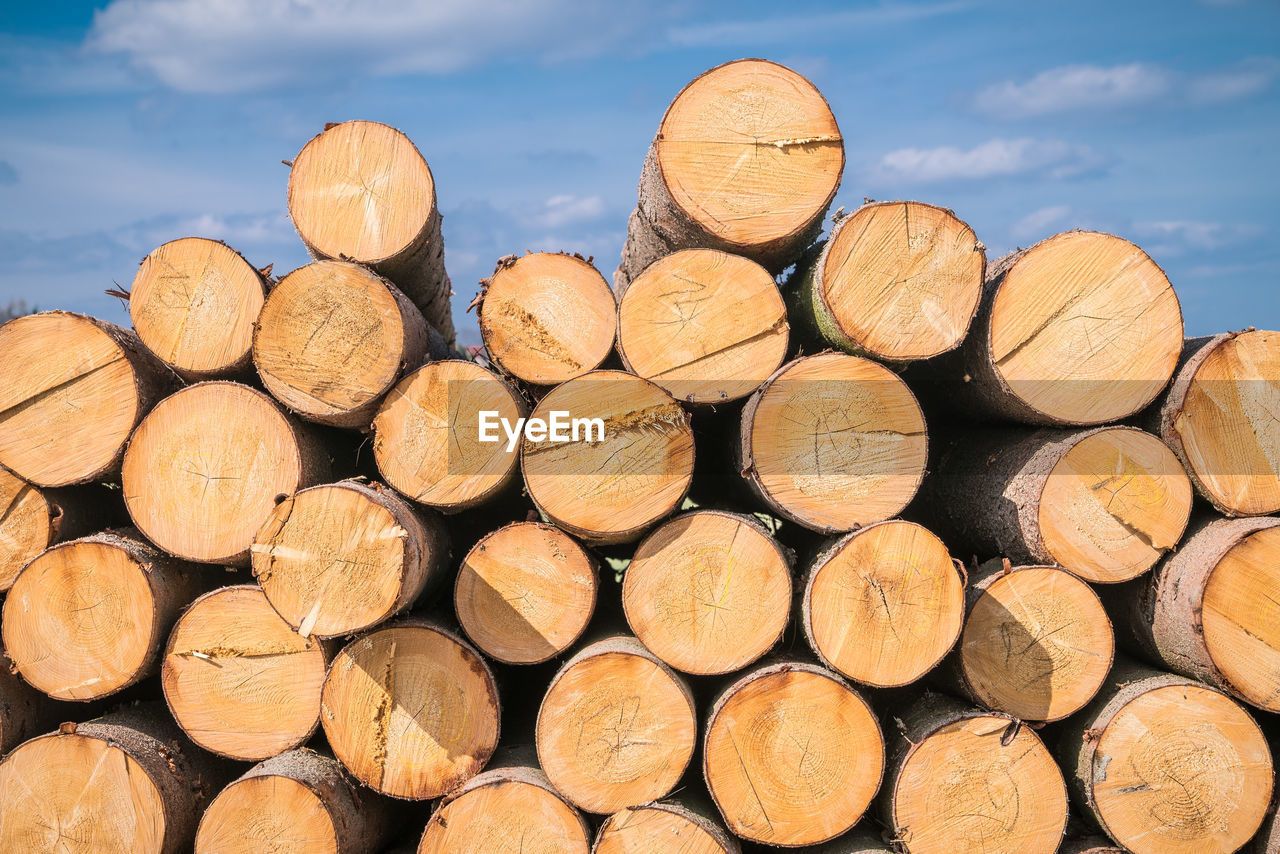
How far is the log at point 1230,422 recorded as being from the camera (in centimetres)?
315

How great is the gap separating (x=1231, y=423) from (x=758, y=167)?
2.15 metres

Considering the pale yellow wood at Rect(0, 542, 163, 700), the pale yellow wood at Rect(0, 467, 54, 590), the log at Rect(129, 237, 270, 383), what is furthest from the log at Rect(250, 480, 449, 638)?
the pale yellow wood at Rect(0, 467, 54, 590)

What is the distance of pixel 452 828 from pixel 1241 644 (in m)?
3.04

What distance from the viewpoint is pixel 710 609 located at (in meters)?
2.92

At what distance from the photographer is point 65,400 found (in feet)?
11.0

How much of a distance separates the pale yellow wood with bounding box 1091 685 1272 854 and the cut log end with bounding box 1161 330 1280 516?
31.6 inches

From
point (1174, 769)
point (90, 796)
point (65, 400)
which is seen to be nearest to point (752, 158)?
point (1174, 769)

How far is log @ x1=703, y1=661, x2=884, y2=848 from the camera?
283 centimetres

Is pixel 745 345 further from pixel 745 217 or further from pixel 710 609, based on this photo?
pixel 710 609

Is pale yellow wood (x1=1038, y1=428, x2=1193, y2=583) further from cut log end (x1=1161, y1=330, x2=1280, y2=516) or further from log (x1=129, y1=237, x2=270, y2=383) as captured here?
log (x1=129, y1=237, x2=270, y2=383)

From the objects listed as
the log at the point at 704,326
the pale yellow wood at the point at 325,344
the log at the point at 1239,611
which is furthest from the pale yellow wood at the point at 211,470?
the log at the point at 1239,611

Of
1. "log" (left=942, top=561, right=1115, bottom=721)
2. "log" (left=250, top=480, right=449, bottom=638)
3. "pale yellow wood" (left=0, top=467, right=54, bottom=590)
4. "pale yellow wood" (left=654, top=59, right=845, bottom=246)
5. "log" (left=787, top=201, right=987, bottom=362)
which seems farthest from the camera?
"pale yellow wood" (left=0, top=467, right=54, bottom=590)

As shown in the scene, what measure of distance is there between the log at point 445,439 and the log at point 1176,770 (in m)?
2.51

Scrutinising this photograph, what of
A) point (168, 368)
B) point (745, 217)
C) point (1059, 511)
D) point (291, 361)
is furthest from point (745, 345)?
point (168, 368)
